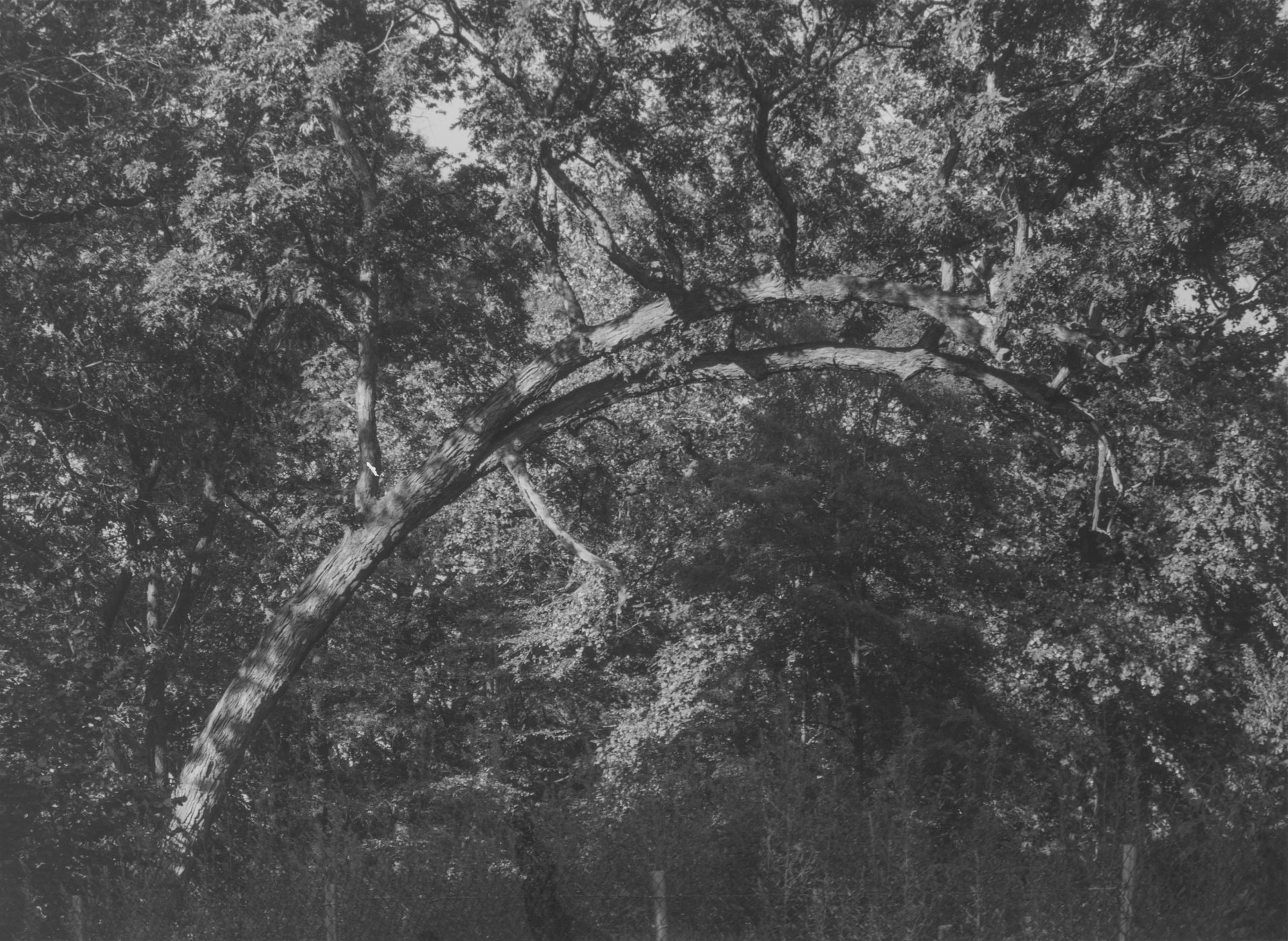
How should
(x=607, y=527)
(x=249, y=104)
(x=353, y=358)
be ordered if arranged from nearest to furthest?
(x=249, y=104), (x=353, y=358), (x=607, y=527)

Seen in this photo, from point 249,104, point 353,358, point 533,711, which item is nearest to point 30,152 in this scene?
point 249,104

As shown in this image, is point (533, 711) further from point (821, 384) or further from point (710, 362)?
Result: point (710, 362)

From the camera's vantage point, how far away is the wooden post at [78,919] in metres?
8.16

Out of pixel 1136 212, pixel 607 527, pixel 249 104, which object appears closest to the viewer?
pixel 249 104

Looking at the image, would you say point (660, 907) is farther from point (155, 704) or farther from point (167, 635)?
point (167, 635)

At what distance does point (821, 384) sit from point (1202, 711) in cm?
653

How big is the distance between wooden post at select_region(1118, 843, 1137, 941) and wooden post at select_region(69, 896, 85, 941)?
21.4ft

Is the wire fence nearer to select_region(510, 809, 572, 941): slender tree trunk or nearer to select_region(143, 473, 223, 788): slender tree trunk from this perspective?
select_region(510, 809, 572, 941): slender tree trunk

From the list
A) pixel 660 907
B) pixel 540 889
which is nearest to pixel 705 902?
pixel 660 907

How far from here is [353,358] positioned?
49.7 feet

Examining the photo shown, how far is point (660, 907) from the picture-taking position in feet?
23.4

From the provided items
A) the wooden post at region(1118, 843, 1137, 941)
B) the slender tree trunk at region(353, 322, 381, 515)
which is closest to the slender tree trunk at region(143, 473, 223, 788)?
the slender tree trunk at region(353, 322, 381, 515)

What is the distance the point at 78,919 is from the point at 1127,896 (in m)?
6.62

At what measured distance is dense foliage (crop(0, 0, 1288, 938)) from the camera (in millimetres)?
9969
